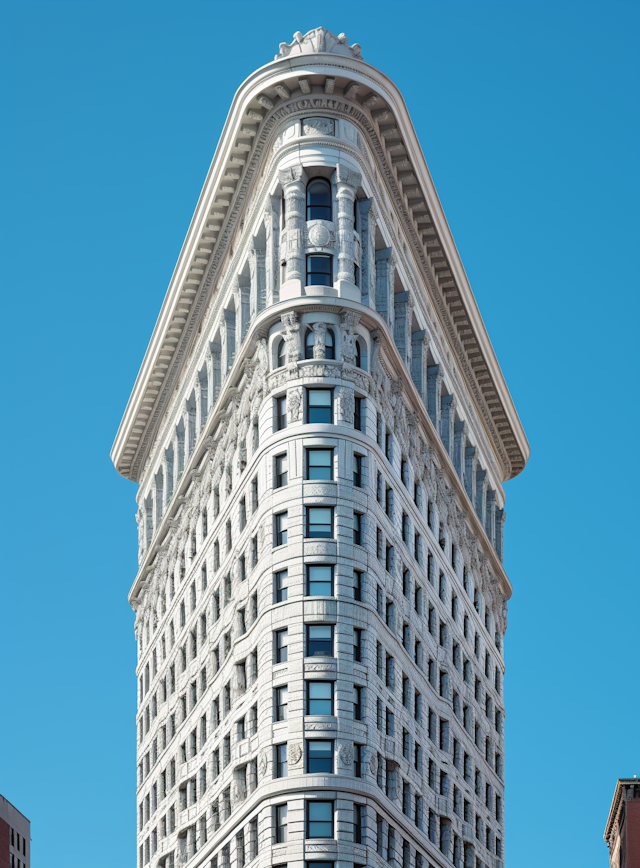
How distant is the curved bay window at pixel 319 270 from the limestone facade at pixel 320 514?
0.10m

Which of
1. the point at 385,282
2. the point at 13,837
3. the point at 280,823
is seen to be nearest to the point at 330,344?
the point at 385,282

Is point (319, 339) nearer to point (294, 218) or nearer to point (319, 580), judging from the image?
point (294, 218)

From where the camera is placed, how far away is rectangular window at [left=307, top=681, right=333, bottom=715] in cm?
8350

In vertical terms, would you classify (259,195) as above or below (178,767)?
above

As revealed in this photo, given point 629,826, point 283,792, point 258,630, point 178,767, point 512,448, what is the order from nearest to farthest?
point 283,792
point 258,630
point 178,767
point 512,448
point 629,826

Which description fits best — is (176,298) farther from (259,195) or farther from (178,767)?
(178,767)

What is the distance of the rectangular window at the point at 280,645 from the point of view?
85312 mm

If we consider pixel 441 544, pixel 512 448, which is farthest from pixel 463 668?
pixel 512 448

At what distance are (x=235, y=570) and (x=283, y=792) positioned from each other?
647 inches

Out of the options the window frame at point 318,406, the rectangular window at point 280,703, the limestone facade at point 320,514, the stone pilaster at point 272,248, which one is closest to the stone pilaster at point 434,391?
the limestone facade at point 320,514

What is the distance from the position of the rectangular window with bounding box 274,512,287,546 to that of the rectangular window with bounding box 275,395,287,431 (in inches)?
191

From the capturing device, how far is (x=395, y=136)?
9775cm

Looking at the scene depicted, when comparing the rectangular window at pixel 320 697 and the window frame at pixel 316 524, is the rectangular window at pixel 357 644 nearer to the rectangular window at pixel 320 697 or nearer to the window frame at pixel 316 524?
the rectangular window at pixel 320 697

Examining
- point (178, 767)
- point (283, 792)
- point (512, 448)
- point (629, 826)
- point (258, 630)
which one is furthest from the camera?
point (629, 826)
